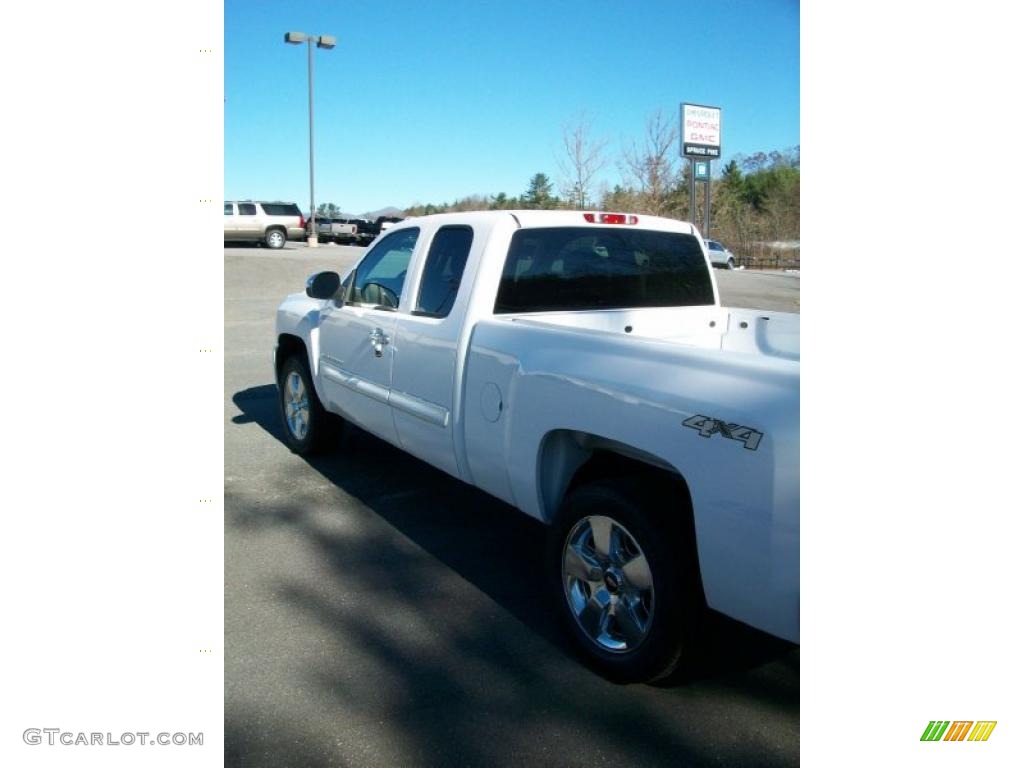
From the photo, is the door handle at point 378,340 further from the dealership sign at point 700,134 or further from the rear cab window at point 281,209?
the rear cab window at point 281,209

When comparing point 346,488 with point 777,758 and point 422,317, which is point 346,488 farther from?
point 777,758

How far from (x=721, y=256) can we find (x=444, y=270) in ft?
88.4

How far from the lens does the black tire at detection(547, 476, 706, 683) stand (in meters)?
2.83

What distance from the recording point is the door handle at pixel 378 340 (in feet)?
15.4

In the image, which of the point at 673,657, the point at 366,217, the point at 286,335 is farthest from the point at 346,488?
the point at 366,217

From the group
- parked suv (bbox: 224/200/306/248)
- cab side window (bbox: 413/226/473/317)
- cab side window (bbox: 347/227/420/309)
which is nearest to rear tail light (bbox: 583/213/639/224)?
cab side window (bbox: 413/226/473/317)

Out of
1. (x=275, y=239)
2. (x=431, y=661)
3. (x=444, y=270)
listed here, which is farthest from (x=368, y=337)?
(x=275, y=239)

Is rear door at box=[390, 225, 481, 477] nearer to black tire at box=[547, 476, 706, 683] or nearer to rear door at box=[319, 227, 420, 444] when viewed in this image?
rear door at box=[319, 227, 420, 444]

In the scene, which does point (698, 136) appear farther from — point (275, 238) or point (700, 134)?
point (275, 238)
